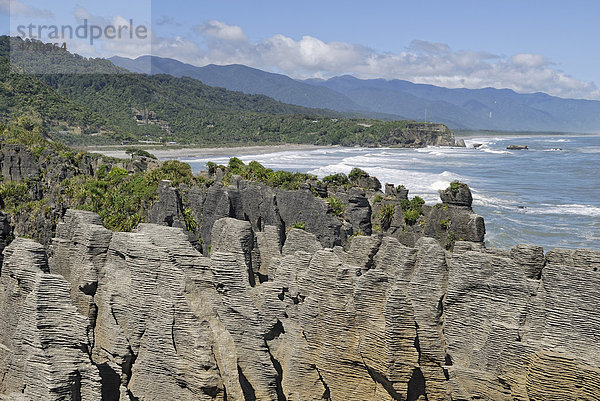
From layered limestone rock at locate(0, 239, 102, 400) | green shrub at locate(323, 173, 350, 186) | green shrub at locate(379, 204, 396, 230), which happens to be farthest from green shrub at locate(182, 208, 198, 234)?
layered limestone rock at locate(0, 239, 102, 400)

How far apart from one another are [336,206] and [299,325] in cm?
1703

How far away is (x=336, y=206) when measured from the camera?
26.6 meters

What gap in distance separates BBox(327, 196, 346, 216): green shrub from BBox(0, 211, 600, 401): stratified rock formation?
50.7ft

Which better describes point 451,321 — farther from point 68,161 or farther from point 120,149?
point 120,149

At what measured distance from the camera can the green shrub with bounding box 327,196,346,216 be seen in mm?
25641

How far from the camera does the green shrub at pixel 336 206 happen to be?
84.1ft

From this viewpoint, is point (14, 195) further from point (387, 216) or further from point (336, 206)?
point (387, 216)

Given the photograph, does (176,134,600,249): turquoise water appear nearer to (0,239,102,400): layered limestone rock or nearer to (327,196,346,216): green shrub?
(327,196,346,216): green shrub

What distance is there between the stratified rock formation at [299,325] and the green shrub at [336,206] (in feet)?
50.7

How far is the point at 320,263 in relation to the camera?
31.3 ft

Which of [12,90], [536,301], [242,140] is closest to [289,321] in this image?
[536,301]

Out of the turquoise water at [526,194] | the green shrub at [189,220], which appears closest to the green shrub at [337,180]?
the turquoise water at [526,194]

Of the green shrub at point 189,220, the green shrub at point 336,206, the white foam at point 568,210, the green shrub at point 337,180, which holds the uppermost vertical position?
the green shrub at point 337,180

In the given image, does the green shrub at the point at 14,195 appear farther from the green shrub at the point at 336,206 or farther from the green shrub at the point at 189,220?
the green shrub at the point at 336,206
